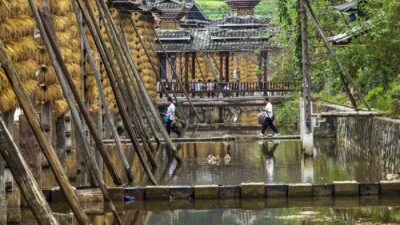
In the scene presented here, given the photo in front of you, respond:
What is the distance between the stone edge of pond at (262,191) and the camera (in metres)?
25.5

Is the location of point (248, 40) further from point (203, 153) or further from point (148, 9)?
point (203, 153)

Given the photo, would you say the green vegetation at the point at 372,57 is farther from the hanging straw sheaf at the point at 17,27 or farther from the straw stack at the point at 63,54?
the hanging straw sheaf at the point at 17,27

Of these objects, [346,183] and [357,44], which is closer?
[346,183]

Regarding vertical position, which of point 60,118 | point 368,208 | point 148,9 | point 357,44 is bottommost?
point 368,208

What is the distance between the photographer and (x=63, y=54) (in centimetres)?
3020

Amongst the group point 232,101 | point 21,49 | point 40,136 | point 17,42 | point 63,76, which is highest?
point 232,101

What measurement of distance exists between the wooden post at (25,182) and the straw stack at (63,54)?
45.2 feet

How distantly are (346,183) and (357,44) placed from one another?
46.2ft

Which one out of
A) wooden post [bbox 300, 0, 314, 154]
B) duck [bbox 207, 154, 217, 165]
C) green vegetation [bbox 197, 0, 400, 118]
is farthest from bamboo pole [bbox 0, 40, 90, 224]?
wooden post [bbox 300, 0, 314, 154]

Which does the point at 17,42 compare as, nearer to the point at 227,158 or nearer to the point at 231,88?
the point at 227,158

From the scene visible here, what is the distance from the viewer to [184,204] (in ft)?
81.5

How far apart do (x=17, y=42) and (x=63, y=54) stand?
7.70 m

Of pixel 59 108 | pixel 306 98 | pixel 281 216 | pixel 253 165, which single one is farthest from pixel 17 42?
pixel 306 98

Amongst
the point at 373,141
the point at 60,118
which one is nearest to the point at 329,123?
the point at 373,141
